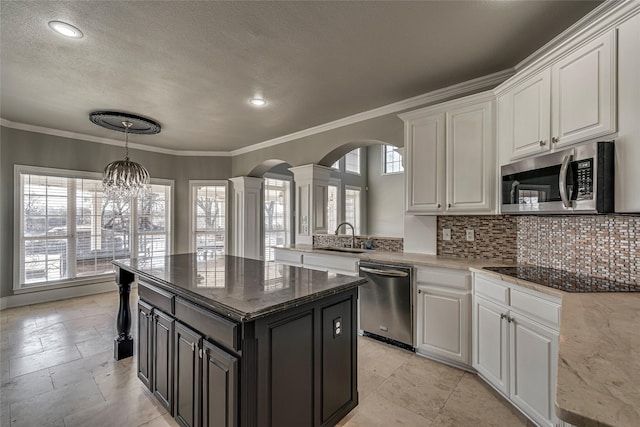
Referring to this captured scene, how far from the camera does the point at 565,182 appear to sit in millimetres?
1788

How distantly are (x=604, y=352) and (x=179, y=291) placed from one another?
6.13 ft

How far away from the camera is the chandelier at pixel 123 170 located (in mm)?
Answer: 3523

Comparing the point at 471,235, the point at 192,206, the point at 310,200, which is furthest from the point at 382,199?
the point at 471,235

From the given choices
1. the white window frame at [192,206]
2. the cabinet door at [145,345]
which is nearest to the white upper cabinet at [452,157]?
the cabinet door at [145,345]

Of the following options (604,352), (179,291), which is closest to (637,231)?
(604,352)

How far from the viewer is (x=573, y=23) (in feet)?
6.73

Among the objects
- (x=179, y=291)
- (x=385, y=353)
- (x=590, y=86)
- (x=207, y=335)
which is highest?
(x=590, y=86)

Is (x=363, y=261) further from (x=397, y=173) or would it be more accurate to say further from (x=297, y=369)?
(x=397, y=173)

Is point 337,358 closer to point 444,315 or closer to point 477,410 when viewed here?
point 477,410

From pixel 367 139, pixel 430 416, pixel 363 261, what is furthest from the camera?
pixel 367 139

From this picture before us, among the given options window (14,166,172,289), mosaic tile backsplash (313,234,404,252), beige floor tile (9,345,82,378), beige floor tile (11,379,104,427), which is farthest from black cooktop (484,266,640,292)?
window (14,166,172,289)

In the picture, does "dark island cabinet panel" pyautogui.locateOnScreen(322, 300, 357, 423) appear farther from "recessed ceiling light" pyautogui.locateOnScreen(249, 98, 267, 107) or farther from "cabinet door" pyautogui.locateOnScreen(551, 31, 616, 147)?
"recessed ceiling light" pyautogui.locateOnScreen(249, 98, 267, 107)

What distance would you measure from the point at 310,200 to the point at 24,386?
11.3 ft

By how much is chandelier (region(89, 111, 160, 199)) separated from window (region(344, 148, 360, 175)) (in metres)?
5.35
